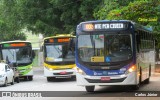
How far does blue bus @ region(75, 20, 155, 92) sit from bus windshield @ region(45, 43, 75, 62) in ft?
37.6

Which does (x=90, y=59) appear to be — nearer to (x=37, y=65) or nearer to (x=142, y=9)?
(x=142, y=9)

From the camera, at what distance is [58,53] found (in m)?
31.0

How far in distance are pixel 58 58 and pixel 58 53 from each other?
13.6 inches

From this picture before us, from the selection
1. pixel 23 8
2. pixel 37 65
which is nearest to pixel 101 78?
pixel 23 8

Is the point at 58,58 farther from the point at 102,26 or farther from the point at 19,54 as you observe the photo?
the point at 102,26

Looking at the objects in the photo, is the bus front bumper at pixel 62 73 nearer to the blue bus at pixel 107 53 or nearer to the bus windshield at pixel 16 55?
the bus windshield at pixel 16 55

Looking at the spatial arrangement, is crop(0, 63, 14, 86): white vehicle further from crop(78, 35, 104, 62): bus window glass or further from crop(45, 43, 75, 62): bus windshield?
crop(78, 35, 104, 62): bus window glass

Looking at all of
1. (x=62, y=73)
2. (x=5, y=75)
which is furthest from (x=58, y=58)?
(x=5, y=75)

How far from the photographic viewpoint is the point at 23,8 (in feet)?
164

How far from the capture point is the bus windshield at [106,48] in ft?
62.6

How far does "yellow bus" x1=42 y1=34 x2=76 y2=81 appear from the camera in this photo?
30845mm

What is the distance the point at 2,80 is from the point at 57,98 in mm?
9771

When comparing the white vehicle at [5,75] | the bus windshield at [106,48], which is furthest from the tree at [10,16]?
the bus windshield at [106,48]

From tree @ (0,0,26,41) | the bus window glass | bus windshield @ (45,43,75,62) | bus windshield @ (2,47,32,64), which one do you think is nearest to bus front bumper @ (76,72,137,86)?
the bus window glass
